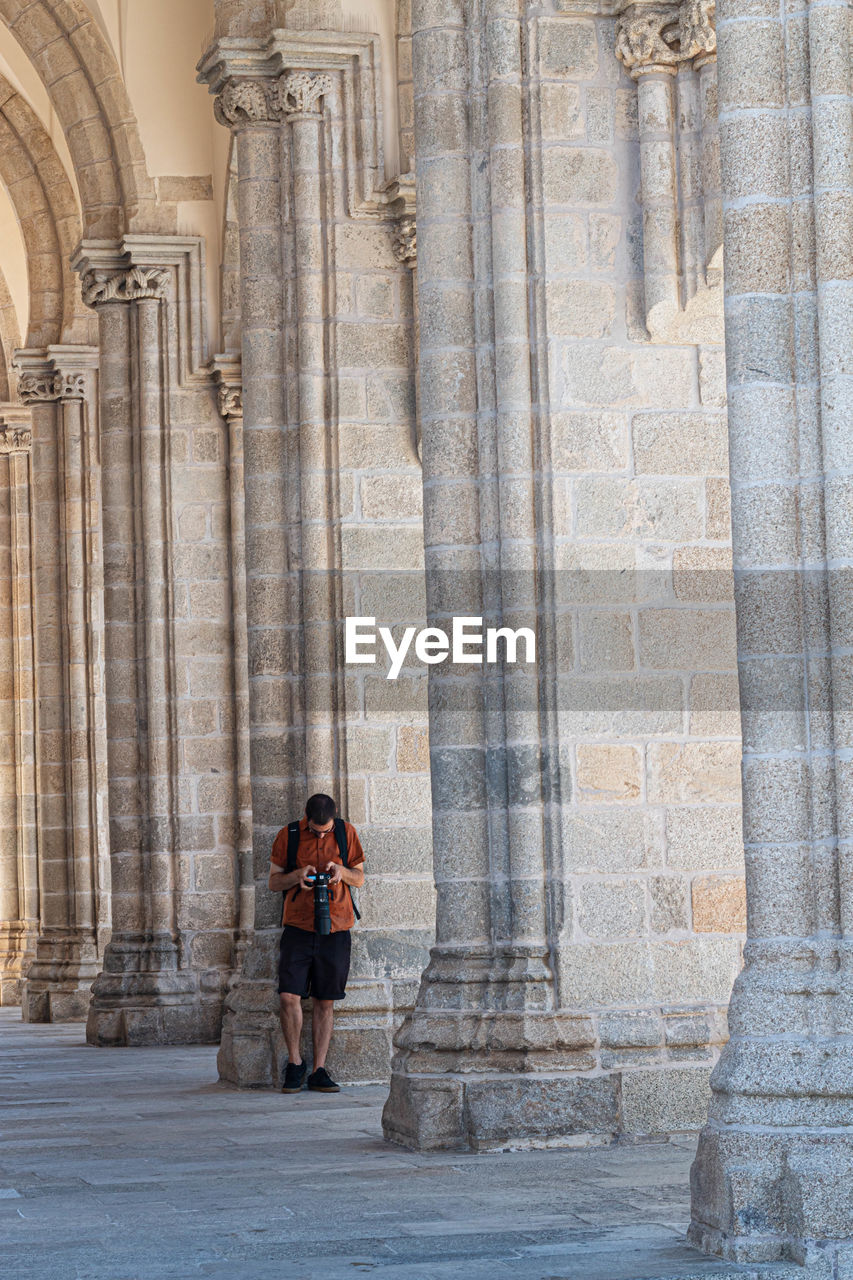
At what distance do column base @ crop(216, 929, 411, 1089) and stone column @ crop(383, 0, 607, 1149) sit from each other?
2.25 m

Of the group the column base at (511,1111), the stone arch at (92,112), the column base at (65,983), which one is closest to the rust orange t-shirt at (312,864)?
the column base at (511,1111)

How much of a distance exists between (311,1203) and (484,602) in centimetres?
248

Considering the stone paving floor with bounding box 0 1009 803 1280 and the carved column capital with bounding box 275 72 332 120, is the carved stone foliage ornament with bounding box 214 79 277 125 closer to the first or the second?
the carved column capital with bounding box 275 72 332 120

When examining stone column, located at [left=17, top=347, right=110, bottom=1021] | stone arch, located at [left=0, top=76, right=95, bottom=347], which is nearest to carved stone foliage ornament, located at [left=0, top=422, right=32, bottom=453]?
stone column, located at [left=17, top=347, right=110, bottom=1021]

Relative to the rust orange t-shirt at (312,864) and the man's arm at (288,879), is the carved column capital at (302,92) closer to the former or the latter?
the rust orange t-shirt at (312,864)

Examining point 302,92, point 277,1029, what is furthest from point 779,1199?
point 302,92

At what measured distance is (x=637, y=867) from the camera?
855 cm

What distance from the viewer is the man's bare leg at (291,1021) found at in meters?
10.4

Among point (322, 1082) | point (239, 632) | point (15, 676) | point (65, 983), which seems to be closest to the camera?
point (322, 1082)

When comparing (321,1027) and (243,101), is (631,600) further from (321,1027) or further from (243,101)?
(243,101)

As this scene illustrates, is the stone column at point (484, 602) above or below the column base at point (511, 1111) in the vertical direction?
above

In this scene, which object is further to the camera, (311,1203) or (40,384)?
(40,384)

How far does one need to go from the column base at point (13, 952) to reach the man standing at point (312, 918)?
11077 millimetres

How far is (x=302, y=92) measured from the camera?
11.5m
